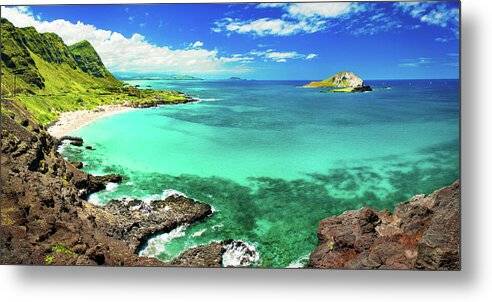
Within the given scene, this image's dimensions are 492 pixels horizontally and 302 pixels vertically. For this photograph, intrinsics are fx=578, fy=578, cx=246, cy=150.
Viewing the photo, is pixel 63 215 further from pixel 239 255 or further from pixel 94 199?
pixel 239 255

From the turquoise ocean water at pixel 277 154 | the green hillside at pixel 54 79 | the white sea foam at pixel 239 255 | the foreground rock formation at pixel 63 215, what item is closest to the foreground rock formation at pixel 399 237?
the turquoise ocean water at pixel 277 154

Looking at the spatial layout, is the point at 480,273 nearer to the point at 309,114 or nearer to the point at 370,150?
the point at 370,150

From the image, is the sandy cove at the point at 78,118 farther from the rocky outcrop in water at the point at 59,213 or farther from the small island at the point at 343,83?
the small island at the point at 343,83

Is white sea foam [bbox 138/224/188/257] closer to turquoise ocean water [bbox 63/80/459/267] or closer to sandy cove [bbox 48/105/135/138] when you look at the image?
turquoise ocean water [bbox 63/80/459/267]

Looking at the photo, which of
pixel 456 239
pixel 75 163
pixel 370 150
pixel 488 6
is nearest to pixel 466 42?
pixel 488 6

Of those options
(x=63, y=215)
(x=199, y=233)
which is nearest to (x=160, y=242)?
(x=199, y=233)

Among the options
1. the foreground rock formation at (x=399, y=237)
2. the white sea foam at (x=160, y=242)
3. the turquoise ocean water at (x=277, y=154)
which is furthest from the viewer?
the white sea foam at (x=160, y=242)

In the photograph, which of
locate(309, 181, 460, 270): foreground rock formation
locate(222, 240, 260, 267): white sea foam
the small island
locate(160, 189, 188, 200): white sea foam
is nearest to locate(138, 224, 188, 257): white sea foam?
locate(160, 189, 188, 200): white sea foam
